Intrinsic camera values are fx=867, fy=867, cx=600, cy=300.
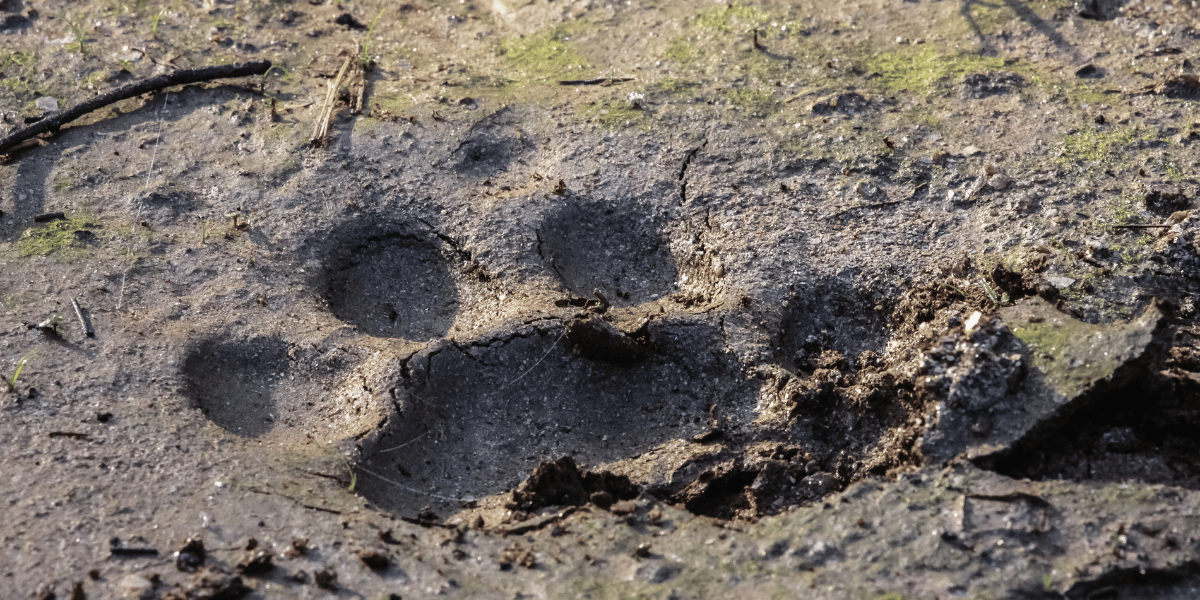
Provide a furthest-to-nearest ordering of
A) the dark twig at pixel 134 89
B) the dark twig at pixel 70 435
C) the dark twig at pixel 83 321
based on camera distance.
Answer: the dark twig at pixel 134 89, the dark twig at pixel 83 321, the dark twig at pixel 70 435

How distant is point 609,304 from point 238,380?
124 centimetres

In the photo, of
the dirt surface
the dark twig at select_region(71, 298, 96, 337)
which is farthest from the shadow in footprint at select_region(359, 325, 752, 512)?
the dark twig at select_region(71, 298, 96, 337)

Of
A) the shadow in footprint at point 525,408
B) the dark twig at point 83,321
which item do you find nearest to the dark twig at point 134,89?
the dark twig at point 83,321

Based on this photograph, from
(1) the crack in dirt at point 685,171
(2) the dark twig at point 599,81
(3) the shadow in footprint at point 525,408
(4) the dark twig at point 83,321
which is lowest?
(3) the shadow in footprint at point 525,408

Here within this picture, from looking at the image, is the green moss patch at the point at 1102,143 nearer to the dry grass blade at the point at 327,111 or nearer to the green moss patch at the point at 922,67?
the green moss patch at the point at 922,67

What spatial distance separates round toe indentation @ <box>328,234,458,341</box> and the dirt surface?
1cm

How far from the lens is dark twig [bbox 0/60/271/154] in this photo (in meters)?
3.49

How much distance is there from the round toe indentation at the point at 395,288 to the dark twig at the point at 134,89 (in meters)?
1.22

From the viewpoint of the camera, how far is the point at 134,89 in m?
3.68

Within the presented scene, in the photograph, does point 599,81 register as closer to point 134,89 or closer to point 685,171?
point 685,171

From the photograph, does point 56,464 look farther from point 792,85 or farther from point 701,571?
point 792,85

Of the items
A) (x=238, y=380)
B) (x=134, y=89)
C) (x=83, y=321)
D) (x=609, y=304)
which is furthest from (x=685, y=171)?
(x=134, y=89)

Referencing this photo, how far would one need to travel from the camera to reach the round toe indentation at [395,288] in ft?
10.0

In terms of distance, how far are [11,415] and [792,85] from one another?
9.87ft
